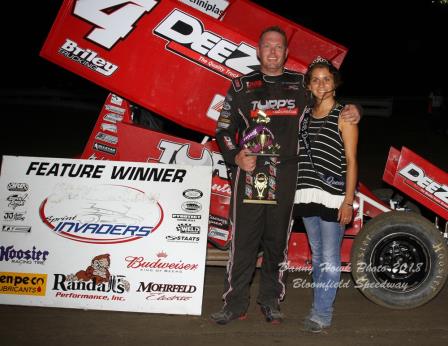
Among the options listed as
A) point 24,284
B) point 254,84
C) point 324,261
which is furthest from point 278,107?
point 24,284

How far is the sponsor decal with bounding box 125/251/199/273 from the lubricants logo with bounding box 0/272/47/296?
26.1 inches

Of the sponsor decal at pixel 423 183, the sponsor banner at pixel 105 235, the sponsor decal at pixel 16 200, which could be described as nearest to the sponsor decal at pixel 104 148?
the sponsor banner at pixel 105 235

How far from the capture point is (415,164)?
5.12 m

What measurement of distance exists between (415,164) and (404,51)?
147ft

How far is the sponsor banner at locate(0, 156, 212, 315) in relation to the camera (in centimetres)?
478

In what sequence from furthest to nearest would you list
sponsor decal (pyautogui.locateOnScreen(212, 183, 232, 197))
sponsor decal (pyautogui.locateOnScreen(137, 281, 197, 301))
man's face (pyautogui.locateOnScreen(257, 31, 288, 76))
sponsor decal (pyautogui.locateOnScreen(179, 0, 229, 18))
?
1. sponsor decal (pyautogui.locateOnScreen(179, 0, 229, 18))
2. sponsor decal (pyautogui.locateOnScreen(212, 183, 232, 197))
3. sponsor decal (pyautogui.locateOnScreen(137, 281, 197, 301))
4. man's face (pyautogui.locateOnScreen(257, 31, 288, 76))

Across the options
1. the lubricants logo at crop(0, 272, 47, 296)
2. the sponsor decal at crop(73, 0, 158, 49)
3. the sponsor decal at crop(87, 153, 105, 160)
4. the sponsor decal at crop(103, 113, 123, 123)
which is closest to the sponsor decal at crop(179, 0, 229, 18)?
the sponsor decal at crop(73, 0, 158, 49)

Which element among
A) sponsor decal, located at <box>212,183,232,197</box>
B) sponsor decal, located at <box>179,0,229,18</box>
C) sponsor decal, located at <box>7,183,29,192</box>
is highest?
sponsor decal, located at <box>179,0,229,18</box>

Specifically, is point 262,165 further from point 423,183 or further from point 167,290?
point 423,183

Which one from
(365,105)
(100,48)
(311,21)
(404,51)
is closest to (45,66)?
(365,105)

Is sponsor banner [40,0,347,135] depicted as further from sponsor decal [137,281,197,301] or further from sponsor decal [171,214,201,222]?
sponsor decal [137,281,197,301]

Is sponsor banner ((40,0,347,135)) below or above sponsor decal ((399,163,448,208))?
above

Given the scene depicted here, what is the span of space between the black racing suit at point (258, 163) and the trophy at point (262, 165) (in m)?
0.03

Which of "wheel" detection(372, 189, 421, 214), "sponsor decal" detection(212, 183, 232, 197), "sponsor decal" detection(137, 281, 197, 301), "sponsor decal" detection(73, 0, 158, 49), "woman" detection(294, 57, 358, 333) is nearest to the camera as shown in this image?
"woman" detection(294, 57, 358, 333)
